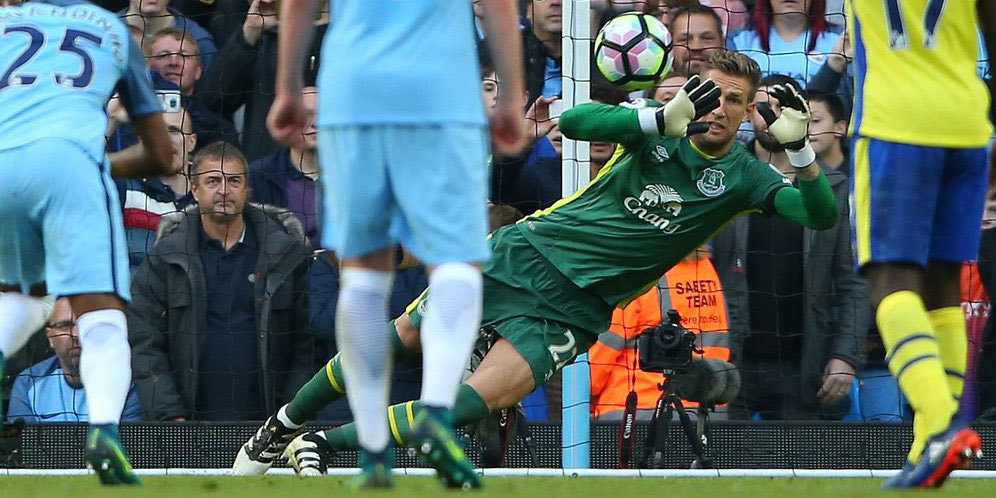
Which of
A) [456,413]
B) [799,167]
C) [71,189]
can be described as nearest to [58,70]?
[71,189]

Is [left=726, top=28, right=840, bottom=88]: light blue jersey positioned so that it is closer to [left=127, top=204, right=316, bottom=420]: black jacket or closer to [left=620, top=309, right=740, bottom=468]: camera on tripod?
[left=620, top=309, right=740, bottom=468]: camera on tripod

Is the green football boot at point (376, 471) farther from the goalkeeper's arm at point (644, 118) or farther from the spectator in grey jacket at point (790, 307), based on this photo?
the spectator in grey jacket at point (790, 307)

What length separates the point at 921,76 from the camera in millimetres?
4551

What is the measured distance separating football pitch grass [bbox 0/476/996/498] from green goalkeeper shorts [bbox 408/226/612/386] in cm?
57

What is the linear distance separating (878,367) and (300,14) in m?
5.18

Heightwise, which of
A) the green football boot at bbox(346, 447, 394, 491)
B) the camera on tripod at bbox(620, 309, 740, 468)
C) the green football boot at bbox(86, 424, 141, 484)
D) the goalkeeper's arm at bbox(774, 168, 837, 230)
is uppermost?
the goalkeeper's arm at bbox(774, 168, 837, 230)

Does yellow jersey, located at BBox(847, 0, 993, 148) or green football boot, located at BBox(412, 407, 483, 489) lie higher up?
yellow jersey, located at BBox(847, 0, 993, 148)

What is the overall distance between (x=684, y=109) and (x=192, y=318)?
3.20m

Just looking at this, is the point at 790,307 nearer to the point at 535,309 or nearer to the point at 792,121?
the point at 535,309

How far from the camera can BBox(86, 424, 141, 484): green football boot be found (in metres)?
4.59

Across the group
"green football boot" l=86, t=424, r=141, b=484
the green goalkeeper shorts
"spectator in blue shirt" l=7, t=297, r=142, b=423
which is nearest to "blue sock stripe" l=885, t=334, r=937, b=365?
the green goalkeeper shorts

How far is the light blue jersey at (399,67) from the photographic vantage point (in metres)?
3.93

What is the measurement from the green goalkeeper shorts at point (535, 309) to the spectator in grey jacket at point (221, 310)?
193 centimetres

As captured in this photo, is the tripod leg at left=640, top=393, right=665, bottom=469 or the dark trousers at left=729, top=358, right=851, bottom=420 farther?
the dark trousers at left=729, top=358, right=851, bottom=420
